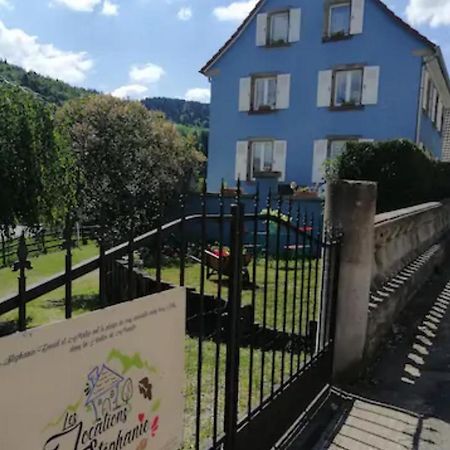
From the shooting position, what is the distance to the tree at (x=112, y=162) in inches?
468

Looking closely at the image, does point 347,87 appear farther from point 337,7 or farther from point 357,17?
point 337,7

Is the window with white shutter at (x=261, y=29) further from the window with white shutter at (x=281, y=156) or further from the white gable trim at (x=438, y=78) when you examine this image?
the white gable trim at (x=438, y=78)

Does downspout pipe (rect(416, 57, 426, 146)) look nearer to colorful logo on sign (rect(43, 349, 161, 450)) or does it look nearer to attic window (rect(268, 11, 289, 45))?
attic window (rect(268, 11, 289, 45))

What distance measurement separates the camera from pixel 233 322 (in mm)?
2783

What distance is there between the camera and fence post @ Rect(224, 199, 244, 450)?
2758mm

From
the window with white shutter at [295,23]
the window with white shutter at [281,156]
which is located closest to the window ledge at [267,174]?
the window with white shutter at [281,156]

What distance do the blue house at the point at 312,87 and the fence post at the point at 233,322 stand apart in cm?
1645

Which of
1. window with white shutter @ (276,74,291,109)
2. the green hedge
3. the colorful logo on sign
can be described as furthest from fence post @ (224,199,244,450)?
window with white shutter @ (276,74,291,109)

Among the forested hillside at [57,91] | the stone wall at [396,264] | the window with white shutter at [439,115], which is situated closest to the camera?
the stone wall at [396,264]

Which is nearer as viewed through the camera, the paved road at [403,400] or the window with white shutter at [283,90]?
the paved road at [403,400]

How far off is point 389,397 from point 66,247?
3.42 m

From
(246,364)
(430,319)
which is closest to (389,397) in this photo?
(246,364)

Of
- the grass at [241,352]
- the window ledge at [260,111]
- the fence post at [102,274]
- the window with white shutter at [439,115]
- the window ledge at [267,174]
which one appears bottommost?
the grass at [241,352]

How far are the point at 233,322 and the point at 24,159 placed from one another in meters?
8.59
